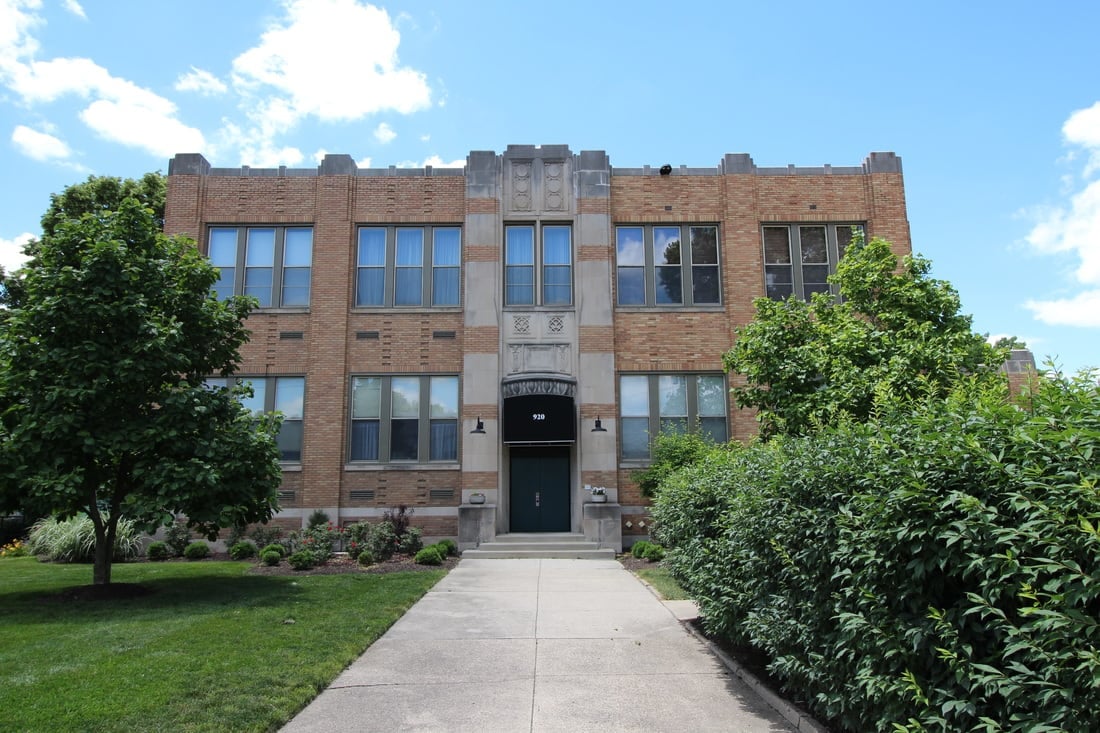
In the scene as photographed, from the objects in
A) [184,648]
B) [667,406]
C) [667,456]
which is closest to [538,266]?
[667,406]

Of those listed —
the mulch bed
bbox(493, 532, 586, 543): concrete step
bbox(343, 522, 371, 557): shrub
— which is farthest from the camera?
bbox(493, 532, 586, 543): concrete step

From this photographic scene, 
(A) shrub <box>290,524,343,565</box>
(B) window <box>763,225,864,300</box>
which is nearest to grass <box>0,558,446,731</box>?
(A) shrub <box>290,524,343,565</box>

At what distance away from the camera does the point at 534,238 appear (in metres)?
21.2

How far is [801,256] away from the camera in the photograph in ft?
70.0

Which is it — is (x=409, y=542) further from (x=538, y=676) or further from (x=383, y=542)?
(x=538, y=676)

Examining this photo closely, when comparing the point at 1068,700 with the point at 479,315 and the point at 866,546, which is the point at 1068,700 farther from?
the point at 479,315

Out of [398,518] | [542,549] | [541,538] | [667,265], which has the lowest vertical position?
[542,549]

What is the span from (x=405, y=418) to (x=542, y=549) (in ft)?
17.3

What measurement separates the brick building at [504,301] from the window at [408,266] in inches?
2.2

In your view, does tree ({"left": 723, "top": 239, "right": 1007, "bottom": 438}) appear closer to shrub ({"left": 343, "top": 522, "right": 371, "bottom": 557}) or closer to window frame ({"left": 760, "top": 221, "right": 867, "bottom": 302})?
window frame ({"left": 760, "top": 221, "right": 867, "bottom": 302})

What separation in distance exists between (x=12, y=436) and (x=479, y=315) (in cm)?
1127

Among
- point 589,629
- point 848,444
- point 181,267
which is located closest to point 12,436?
point 181,267

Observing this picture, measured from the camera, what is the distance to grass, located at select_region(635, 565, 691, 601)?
12.3 meters

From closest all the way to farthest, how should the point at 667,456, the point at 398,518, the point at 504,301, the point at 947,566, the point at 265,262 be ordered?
the point at 947,566 → the point at 667,456 → the point at 398,518 → the point at 504,301 → the point at 265,262
